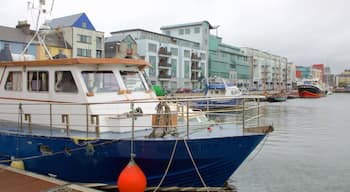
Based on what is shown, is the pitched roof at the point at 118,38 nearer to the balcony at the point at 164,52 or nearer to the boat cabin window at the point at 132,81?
the balcony at the point at 164,52

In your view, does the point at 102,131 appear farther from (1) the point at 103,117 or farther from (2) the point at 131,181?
(2) the point at 131,181

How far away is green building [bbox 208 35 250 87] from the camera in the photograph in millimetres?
81688

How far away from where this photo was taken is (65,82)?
886cm

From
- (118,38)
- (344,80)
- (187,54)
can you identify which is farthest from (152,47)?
(344,80)

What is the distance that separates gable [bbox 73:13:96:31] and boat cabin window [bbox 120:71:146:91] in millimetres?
43108

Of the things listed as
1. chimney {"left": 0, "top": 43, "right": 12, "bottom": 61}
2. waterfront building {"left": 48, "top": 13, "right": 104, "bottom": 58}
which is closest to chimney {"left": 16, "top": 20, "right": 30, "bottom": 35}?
waterfront building {"left": 48, "top": 13, "right": 104, "bottom": 58}

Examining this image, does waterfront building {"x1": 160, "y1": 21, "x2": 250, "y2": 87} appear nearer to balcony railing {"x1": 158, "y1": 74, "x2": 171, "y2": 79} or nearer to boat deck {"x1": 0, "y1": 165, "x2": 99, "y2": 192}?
balcony railing {"x1": 158, "y1": 74, "x2": 171, "y2": 79}

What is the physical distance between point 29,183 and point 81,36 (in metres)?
43.5

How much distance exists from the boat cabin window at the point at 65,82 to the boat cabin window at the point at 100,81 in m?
0.35

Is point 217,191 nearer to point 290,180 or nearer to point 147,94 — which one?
point 147,94

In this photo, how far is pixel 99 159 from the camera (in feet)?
25.7

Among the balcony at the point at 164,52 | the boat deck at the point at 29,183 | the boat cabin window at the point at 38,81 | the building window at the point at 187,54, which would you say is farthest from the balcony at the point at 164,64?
the boat deck at the point at 29,183

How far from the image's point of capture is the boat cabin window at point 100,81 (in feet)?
28.7

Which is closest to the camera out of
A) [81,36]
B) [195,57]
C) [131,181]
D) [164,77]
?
[131,181]
